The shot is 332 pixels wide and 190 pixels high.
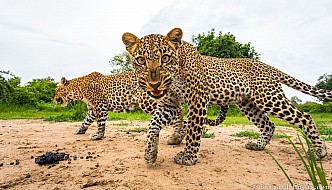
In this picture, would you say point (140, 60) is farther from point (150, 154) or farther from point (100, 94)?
point (100, 94)

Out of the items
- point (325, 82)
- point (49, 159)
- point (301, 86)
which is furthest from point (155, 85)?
point (325, 82)

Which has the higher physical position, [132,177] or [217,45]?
[217,45]

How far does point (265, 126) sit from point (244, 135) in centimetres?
211

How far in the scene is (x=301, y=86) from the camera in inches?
221

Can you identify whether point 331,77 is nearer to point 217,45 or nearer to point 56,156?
point 217,45

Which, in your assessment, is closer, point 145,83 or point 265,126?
point 145,83

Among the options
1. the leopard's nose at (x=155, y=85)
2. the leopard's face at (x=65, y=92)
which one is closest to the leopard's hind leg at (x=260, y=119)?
the leopard's nose at (x=155, y=85)

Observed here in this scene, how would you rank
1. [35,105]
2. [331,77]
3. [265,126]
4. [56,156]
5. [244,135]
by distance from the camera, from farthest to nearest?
1. [331,77]
2. [35,105]
3. [244,135]
4. [265,126]
5. [56,156]

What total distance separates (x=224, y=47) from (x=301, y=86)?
2504 cm

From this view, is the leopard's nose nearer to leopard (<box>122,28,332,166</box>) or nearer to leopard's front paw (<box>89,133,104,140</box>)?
leopard (<box>122,28,332,166</box>)

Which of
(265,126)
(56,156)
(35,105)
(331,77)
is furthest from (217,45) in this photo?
(56,156)

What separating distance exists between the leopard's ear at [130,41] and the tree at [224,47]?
2595 centimetres

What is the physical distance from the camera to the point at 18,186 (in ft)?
12.0

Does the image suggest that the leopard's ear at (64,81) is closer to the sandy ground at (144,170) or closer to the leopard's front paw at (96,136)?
the leopard's front paw at (96,136)
